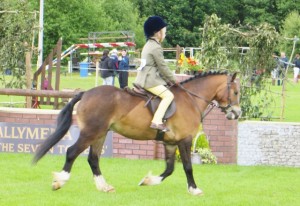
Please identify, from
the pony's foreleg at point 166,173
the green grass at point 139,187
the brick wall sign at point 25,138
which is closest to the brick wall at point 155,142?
the brick wall sign at point 25,138

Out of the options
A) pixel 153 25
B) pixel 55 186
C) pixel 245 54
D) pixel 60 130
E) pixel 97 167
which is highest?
pixel 153 25

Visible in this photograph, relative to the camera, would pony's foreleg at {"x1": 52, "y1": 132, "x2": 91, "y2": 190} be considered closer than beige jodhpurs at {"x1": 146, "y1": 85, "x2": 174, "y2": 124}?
Yes

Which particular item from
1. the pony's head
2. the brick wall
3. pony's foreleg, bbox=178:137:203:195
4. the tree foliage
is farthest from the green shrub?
the tree foliage

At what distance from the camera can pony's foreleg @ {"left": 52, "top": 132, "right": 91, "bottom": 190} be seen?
34.9 feet

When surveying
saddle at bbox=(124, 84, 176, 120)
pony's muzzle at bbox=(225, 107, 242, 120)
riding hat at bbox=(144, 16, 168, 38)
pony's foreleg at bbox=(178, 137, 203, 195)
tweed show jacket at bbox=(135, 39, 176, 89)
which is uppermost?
riding hat at bbox=(144, 16, 168, 38)

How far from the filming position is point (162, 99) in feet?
36.6

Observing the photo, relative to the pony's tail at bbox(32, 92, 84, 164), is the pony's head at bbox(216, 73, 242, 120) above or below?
above

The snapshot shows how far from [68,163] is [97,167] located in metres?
0.53

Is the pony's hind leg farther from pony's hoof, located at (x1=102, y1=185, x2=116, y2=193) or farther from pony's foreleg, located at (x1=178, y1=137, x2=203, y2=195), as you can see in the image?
pony's foreleg, located at (x1=178, y1=137, x2=203, y2=195)

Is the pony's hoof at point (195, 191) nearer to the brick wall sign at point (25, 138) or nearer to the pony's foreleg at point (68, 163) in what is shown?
the pony's foreleg at point (68, 163)

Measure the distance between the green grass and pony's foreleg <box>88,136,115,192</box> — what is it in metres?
0.13

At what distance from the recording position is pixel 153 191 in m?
11.0

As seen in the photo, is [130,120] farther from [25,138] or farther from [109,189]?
[25,138]

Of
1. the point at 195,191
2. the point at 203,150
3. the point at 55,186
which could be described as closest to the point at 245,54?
the point at 203,150
